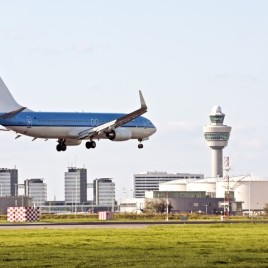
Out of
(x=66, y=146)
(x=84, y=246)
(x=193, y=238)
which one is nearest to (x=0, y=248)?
(x=84, y=246)

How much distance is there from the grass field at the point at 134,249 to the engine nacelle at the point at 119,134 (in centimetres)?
5092

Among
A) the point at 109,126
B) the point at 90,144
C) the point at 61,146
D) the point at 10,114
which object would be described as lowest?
the point at 61,146

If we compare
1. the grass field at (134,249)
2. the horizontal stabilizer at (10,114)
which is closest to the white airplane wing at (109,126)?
the horizontal stabilizer at (10,114)

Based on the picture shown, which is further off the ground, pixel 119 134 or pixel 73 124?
pixel 73 124

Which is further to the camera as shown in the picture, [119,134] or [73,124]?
[119,134]

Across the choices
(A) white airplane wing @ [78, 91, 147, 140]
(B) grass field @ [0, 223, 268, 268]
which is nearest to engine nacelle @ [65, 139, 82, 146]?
(A) white airplane wing @ [78, 91, 147, 140]

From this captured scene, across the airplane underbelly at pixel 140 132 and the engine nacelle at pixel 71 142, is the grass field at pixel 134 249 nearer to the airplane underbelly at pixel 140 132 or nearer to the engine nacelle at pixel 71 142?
the engine nacelle at pixel 71 142

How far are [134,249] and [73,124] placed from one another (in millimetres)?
73276

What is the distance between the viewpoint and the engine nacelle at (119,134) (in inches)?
5418

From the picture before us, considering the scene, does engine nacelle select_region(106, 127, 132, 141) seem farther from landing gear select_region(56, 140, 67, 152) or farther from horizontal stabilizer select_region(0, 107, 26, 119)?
horizontal stabilizer select_region(0, 107, 26, 119)

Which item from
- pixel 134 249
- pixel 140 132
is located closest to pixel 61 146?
pixel 140 132

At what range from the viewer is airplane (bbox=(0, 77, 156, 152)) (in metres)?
130

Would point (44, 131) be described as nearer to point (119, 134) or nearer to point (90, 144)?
point (90, 144)

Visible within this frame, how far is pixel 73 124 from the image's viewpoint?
443 feet
